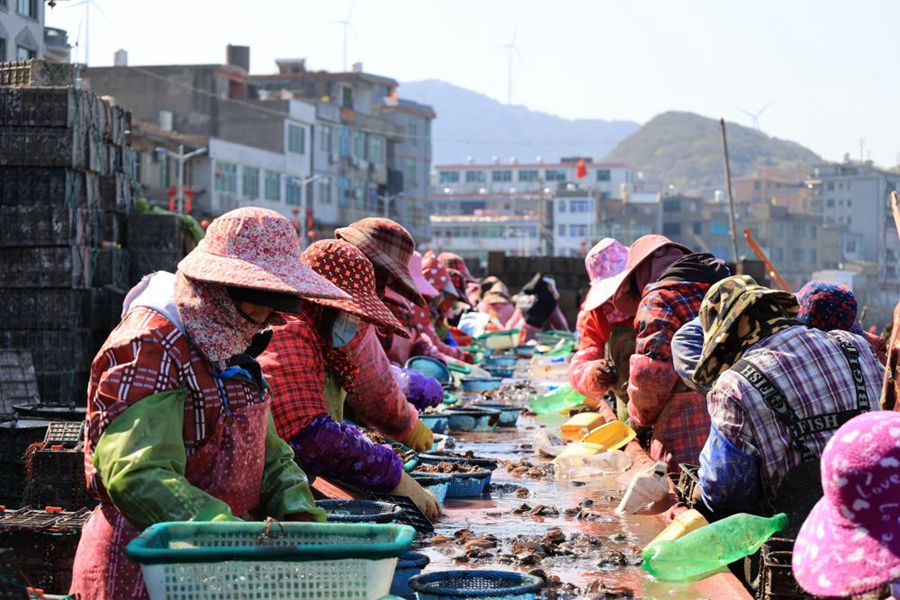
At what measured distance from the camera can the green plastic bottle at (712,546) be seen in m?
5.23

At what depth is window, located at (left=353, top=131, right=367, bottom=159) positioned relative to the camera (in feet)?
269

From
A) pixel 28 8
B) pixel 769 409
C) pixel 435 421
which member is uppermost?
pixel 28 8

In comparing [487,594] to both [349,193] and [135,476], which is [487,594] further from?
[349,193]

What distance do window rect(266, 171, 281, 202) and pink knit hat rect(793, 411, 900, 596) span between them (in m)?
65.7

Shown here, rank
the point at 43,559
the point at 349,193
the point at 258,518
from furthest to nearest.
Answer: the point at 349,193, the point at 43,559, the point at 258,518

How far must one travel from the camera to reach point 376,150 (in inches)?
3393

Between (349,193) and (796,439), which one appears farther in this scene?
(349,193)

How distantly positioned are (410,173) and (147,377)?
89315 mm

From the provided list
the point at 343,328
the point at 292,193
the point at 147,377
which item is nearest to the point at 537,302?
the point at 343,328

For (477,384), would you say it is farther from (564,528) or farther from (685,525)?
(685,525)

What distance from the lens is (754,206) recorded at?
146 metres

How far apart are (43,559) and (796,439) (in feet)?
8.87

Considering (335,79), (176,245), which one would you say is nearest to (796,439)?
(176,245)

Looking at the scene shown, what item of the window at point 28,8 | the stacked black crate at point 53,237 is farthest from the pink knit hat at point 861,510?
the window at point 28,8
